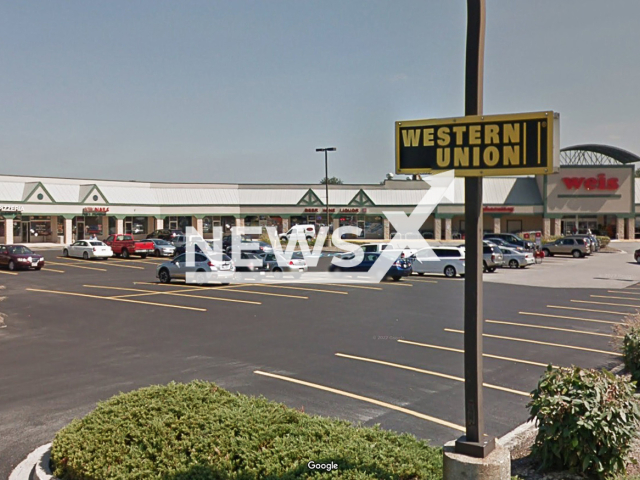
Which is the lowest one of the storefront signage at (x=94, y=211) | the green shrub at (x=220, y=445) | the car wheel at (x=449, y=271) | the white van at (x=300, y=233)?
the green shrub at (x=220, y=445)

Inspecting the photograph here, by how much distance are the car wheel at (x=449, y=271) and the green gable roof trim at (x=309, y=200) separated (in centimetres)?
3542

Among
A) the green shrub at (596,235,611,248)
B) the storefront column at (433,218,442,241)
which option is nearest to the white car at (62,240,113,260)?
the storefront column at (433,218,442,241)

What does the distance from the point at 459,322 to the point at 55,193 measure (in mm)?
49498

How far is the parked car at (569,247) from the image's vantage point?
4841 centimetres

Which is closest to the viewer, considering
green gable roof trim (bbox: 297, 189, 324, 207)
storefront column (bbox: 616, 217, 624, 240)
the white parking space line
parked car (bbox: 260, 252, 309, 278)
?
the white parking space line

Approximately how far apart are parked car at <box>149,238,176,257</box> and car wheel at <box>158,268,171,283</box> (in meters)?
16.8

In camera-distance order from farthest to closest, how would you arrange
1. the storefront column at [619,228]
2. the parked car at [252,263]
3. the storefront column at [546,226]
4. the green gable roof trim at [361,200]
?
the green gable roof trim at [361,200], the storefront column at [546,226], the storefront column at [619,228], the parked car at [252,263]

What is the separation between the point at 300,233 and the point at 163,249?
15721 millimetres

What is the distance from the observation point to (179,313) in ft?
64.4

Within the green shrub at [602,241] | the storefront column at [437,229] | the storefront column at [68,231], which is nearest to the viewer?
the green shrub at [602,241]

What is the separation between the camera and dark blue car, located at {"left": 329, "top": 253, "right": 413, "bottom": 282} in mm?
29844

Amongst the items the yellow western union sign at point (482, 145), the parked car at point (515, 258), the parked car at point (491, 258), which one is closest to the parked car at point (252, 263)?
the parked car at point (491, 258)

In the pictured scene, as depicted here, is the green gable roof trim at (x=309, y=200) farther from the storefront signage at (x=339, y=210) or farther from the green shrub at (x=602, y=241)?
the green shrub at (x=602, y=241)

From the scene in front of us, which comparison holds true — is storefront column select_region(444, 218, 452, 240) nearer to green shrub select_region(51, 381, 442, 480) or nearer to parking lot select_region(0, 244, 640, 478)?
parking lot select_region(0, 244, 640, 478)
